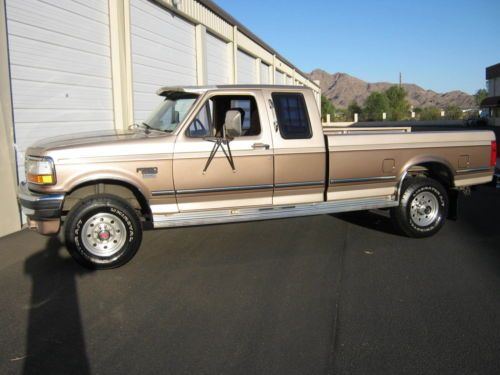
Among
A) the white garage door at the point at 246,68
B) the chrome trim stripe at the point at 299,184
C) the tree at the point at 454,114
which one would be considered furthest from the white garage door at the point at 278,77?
the tree at the point at 454,114

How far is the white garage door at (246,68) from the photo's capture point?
21047mm

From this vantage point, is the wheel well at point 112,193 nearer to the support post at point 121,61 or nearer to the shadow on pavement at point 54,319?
the shadow on pavement at point 54,319

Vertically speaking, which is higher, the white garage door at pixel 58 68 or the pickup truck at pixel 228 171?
the white garage door at pixel 58 68

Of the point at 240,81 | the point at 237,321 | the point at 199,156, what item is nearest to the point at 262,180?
the point at 199,156

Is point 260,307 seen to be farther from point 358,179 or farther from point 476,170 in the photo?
point 476,170

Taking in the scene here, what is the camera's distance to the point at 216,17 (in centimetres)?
1709

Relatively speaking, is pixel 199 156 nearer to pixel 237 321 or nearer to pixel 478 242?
pixel 237 321

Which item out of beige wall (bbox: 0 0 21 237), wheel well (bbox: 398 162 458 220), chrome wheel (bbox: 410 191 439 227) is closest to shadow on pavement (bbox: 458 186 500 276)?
wheel well (bbox: 398 162 458 220)

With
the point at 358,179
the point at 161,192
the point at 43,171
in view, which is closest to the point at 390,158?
the point at 358,179

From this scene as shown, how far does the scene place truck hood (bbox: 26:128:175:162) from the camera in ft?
18.6

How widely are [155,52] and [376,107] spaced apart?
3156 inches

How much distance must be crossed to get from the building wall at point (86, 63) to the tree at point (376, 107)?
74967mm

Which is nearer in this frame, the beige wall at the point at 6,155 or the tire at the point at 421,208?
the tire at the point at 421,208

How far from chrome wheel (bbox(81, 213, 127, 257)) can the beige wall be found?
2.58 meters
